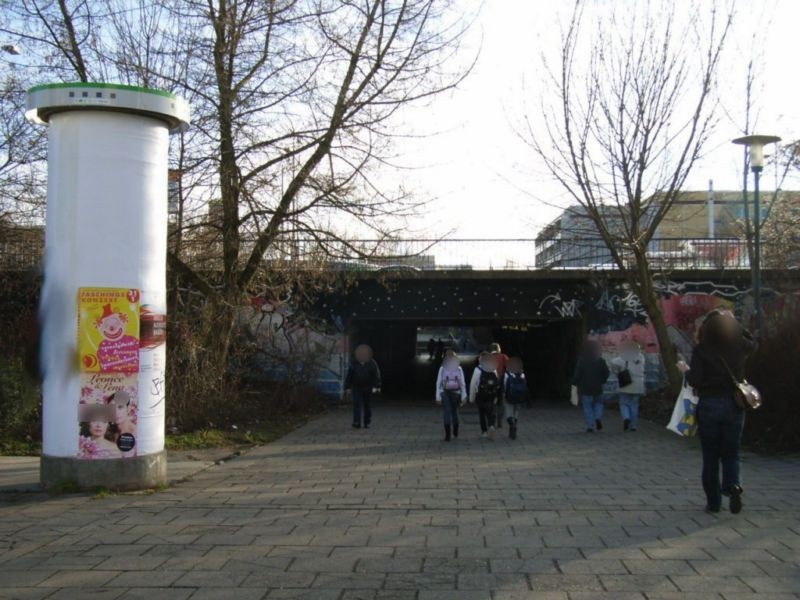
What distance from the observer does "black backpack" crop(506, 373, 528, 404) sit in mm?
14594

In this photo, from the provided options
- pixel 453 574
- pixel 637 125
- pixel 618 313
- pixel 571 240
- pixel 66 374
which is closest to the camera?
pixel 453 574

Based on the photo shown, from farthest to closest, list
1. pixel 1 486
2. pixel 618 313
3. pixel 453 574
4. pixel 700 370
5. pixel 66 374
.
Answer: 1. pixel 618 313
2. pixel 1 486
3. pixel 66 374
4. pixel 700 370
5. pixel 453 574

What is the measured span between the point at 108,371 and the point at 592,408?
10006 mm

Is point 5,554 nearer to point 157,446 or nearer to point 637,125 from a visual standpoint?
point 157,446

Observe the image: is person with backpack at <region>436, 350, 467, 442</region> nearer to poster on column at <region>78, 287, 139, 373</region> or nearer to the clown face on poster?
the clown face on poster

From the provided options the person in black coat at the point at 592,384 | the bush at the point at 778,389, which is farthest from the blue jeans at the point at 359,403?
the bush at the point at 778,389

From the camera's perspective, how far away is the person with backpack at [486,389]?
1415 cm

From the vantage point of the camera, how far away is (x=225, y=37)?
14.1m

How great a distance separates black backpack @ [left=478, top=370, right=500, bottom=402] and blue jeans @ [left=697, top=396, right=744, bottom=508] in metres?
6.78

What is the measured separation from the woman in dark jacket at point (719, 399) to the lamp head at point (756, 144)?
776 centimetres

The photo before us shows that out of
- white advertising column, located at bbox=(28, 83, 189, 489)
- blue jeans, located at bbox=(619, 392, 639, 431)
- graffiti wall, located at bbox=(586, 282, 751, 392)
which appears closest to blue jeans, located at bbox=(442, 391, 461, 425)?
blue jeans, located at bbox=(619, 392, 639, 431)

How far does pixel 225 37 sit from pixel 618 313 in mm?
13161

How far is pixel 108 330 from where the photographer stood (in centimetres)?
861

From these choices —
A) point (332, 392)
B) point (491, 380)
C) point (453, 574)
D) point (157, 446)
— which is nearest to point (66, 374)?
point (157, 446)
